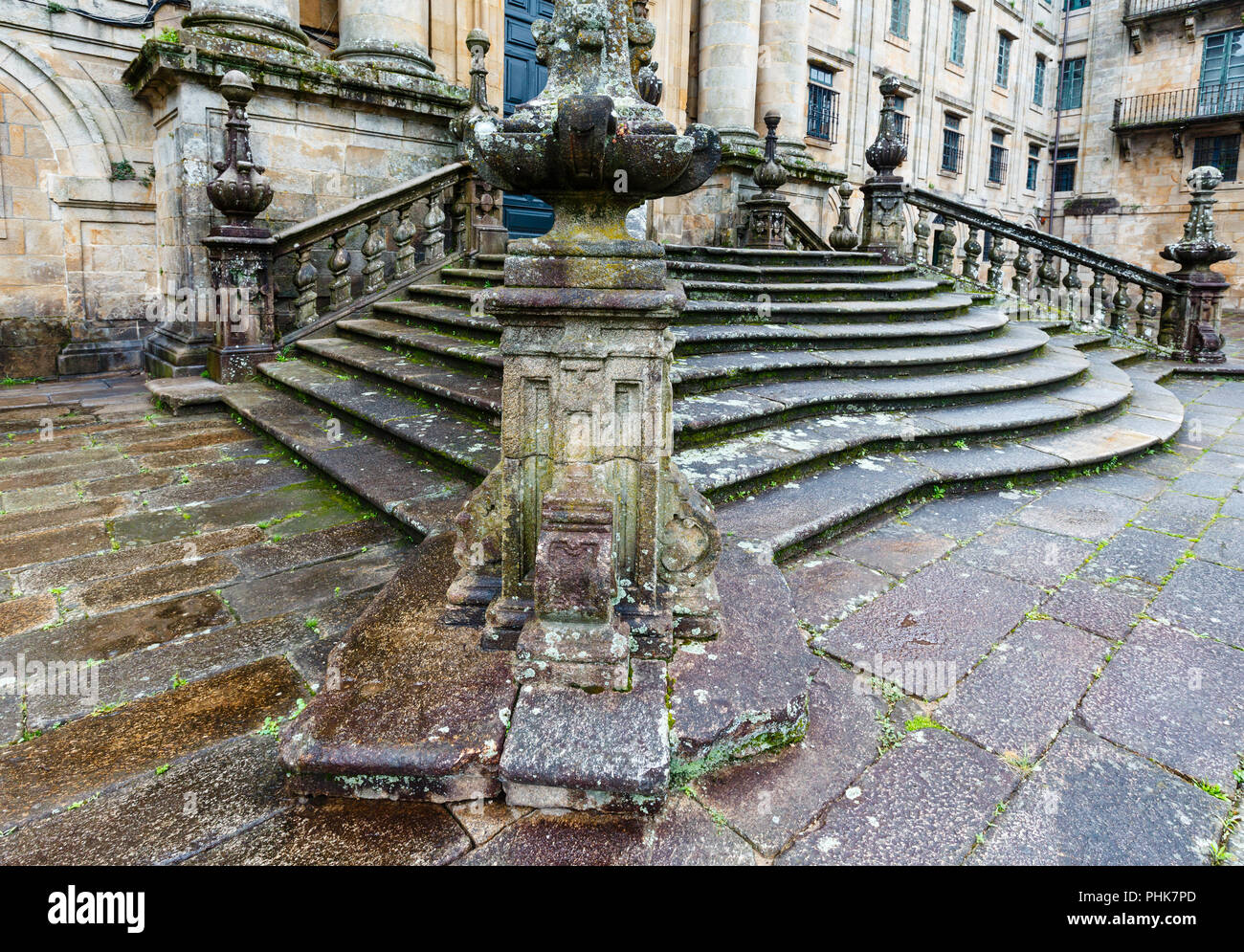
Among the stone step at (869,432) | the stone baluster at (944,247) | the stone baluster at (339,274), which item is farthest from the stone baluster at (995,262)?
the stone baluster at (339,274)

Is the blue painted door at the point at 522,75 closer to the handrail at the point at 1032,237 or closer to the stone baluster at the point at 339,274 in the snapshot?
the stone baluster at the point at 339,274

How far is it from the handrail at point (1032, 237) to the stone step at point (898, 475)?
418cm

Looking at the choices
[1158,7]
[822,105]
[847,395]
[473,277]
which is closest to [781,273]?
[847,395]

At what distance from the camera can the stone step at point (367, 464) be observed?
372 cm

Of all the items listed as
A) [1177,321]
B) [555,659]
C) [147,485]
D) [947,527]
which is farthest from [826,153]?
[555,659]

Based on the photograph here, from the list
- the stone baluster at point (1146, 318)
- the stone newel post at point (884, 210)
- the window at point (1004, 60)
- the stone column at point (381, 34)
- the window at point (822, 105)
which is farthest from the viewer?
the window at point (1004, 60)

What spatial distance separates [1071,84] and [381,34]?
26285mm

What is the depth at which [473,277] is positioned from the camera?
24.1ft

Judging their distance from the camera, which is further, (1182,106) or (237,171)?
(1182,106)

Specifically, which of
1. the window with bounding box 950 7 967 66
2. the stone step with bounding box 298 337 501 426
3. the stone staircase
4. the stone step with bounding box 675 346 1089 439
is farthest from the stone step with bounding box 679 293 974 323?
the window with bounding box 950 7 967 66

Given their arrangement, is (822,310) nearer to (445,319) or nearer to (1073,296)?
(445,319)

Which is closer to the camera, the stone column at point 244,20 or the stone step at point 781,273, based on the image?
the stone column at point 244,20

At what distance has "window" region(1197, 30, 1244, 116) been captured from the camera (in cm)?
2158
